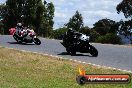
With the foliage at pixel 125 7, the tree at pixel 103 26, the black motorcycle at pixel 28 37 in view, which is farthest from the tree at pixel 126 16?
the black motorcycle at pixel 28 37

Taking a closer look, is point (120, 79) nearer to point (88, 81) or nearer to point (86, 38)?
point (88, 81)

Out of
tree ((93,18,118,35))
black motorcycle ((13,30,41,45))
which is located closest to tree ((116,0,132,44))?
tree ((93,18,118,35))

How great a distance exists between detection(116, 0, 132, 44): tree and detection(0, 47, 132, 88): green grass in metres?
41.5

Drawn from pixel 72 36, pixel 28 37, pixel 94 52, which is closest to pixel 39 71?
pixel 94 52

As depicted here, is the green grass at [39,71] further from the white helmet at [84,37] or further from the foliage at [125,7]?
the foliage at [125,7]

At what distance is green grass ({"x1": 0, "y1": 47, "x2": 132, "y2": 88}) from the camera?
1119 centimetres

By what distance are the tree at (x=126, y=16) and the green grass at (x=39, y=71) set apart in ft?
136

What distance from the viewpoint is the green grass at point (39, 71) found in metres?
11.2

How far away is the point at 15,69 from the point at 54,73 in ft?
4.76

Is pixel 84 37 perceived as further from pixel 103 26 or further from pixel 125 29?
pixel 103 26

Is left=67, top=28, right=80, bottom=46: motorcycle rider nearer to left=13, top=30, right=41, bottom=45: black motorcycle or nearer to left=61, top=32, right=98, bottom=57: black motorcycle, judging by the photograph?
left=61, top=32, right=98, bottom=57: black motorcycle

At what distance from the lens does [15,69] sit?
1402 centimetres

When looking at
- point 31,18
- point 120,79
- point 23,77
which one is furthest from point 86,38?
point 31,18

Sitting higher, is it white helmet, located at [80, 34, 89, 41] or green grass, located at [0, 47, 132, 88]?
white helmet, located at [80, 34, 89, 41]
